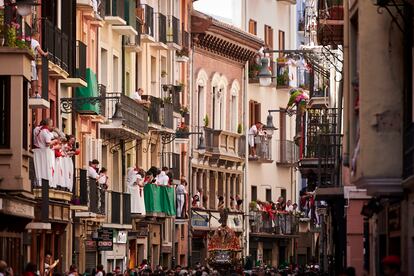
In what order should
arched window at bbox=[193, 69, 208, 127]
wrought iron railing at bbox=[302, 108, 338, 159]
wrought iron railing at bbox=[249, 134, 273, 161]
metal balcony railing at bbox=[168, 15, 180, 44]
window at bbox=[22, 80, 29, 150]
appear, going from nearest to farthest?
1. window at bbox=[22, 80, 29, 150]
2. wrought iron railing at bbox=[302, 108, 338, 159]
3. metal balcony railing at bbox=[168, 15, 180, 44]
4. arched window at bbox=[193, 69, 208, 127]
5. wrought iron railing at bbox=[249, 134, 273, 161]

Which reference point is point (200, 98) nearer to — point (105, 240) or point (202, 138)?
point (202, 138)

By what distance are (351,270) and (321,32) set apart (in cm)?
1770

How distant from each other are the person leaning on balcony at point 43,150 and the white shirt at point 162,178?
23.4m

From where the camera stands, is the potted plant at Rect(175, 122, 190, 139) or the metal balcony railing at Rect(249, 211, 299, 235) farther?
the metal balcony railing at Rect(249, 211, 299, 235)

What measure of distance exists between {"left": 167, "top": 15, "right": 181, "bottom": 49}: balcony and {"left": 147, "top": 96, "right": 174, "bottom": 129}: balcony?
90.6 inches

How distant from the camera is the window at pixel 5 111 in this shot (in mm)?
38500

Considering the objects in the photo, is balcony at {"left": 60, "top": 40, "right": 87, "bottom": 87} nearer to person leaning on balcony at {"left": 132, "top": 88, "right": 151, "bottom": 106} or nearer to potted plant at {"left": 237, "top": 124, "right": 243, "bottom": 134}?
person leaning on balcony at {"left": 132, "top": 88, "right": 151, "bottom": 106}

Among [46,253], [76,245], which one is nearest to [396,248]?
[46,253]

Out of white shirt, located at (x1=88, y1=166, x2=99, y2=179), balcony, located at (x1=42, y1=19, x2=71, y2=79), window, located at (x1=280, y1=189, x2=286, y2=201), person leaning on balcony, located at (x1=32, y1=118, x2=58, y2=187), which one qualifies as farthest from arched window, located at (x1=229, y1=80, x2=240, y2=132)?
person leaning on balcony, located at (x1=32, y1=118, x2=58, y2=187)

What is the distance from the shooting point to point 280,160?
9588 cm

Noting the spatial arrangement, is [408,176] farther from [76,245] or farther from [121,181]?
[121,181]

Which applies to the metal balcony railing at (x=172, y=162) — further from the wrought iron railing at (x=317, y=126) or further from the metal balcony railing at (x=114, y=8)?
the wrought iron railing at (x=317, y=126)

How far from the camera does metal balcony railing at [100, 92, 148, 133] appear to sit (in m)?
61.4

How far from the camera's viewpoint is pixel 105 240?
57.1m
